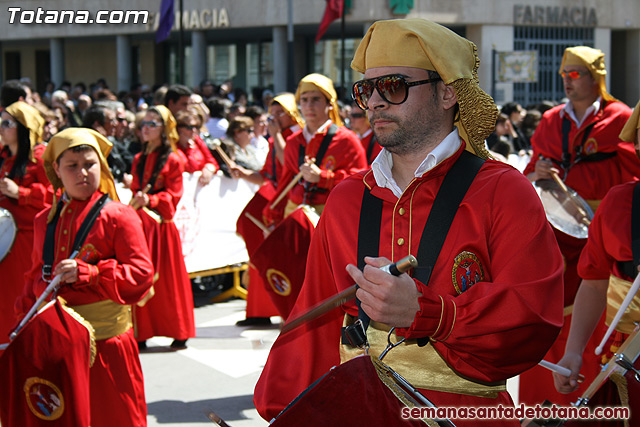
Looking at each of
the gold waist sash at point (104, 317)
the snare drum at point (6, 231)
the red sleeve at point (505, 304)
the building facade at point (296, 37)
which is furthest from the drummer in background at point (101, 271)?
the building facade at point (296, 37)

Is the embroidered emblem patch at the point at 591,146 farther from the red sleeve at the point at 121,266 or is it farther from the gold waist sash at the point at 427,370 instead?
the gold waist sash at the point at 427,370

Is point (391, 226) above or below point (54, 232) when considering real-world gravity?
above

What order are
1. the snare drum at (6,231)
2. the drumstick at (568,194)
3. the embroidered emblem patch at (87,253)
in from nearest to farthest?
1. the embroidered emblem patch at (87,253)
2. the drumstick at (568,194)
3. the snare drum at (6,231)

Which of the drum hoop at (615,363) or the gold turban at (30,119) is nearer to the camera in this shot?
the drum hoop at (615,363)

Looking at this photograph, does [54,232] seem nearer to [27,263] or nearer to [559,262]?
[27,263]

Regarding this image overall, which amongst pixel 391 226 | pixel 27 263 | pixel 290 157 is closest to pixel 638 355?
pixel 391 226

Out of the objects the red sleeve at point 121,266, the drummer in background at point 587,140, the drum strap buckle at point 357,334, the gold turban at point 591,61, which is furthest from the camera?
the gold turban at point 591,61

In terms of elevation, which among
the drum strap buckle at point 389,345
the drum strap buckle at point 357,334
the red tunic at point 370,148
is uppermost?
the red tunic at point 370,148

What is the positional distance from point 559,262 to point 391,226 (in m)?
0.50

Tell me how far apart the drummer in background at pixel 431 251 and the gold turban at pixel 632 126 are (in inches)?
48.4

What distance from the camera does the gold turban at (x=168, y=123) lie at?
770cm

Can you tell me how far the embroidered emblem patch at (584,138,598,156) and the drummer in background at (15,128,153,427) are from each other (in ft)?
11.2

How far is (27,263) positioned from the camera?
6.75 m

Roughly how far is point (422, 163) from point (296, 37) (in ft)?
101
